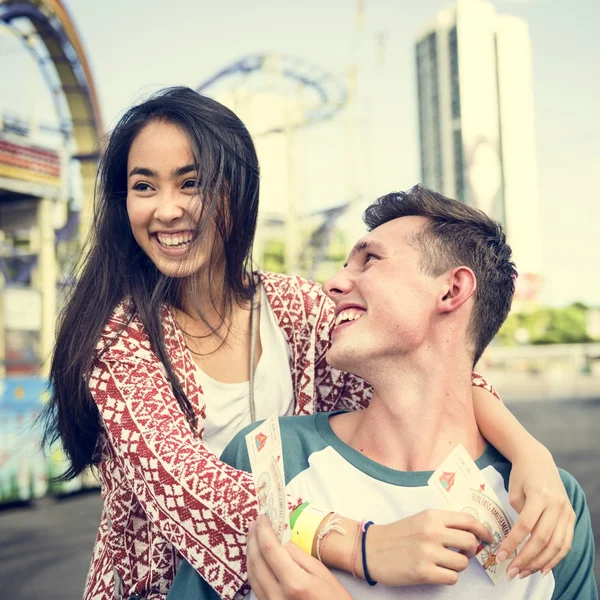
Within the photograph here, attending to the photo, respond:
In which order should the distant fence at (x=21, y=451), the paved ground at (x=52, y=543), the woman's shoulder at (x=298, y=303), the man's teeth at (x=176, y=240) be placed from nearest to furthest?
1. the man's teeth at (x=176, y=240)
2. the woman's shoulder at (x=298, y=303)
3. the paved ground at (x=52, y=543)
4. the distant fence at (x=21, y=451)

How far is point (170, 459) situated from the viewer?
1587mm

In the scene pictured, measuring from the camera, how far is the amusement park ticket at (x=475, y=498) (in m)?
1.34

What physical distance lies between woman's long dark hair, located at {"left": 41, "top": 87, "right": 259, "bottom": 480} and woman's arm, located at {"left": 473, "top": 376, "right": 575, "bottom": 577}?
0.77 metres

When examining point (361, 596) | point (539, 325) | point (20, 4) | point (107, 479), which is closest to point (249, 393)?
point (107, 479)

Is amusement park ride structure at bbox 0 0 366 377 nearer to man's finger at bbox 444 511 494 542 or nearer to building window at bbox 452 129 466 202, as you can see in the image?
man's finger at bbox 444 511 494 542

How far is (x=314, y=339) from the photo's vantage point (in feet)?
6.90

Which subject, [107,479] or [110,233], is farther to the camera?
[110,233]

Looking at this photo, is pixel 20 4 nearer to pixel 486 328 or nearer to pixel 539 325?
pixel 486 328

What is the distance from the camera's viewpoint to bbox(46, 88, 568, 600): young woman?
1585mm

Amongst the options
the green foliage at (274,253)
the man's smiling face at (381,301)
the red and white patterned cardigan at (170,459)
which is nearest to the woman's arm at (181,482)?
the red and white patterned cardigan at (170,459)

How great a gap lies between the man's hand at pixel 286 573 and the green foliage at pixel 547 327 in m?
48.3

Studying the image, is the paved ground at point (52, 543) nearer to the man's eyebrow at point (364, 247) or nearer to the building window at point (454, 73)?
the man's eyebrow at point (364, 247)

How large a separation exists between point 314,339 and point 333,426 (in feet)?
1.08

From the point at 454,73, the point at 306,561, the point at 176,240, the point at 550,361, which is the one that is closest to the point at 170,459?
the point at 306,561
